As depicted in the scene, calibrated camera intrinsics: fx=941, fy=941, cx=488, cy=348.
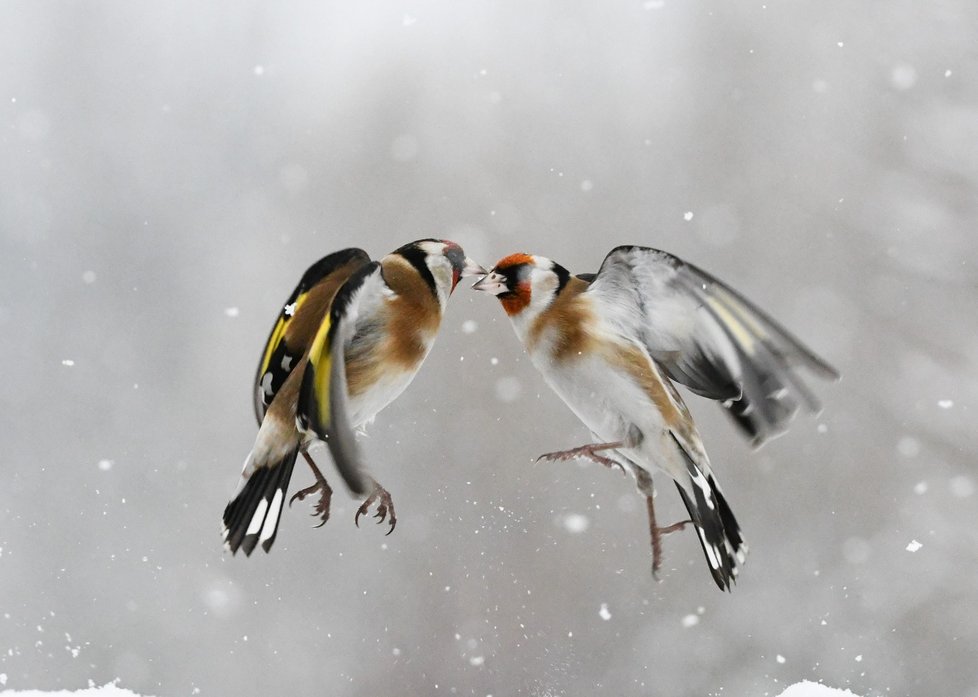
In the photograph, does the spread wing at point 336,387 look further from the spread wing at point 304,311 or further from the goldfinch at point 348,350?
the spread wing at point 304,311

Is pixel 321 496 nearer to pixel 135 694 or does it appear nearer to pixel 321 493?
pixel 321 493

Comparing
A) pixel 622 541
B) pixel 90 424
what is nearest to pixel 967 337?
pixel 622 541

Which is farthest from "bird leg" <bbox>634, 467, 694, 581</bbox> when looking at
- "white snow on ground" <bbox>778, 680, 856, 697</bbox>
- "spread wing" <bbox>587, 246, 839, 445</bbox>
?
"white snow on ground" <bbox>778, 680, 856, 697</bbox>

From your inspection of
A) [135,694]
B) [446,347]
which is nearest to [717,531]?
[135,694]

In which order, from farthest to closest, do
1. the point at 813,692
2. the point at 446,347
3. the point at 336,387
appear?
the point at 446,347 < the point at 813,692 < the point at 336,387

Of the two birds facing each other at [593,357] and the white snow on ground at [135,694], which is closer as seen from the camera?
the two birds facing each other at [593,357]

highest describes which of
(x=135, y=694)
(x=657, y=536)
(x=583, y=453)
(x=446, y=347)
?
(x=583, y=453)

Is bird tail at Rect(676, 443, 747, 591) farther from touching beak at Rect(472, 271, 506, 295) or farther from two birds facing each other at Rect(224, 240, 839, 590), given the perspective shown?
touching beak at Rect(472, 271, 506, 295)

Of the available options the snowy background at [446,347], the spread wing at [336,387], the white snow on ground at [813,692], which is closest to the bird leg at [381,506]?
the spread wing at [336,387]
